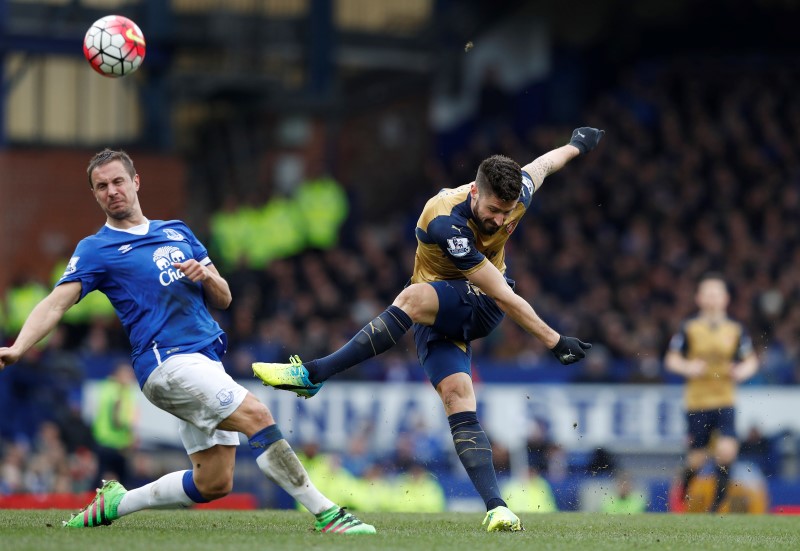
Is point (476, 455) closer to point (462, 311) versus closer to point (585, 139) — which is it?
point (462, 311)

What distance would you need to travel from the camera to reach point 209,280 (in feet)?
23.4

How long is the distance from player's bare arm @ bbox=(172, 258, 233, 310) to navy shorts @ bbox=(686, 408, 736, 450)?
218 inches

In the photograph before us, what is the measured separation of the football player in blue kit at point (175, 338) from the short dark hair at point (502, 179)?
59.5 inches

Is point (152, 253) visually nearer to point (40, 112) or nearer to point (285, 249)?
point (285, 249)

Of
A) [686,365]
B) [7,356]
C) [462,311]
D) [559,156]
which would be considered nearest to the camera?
[7,356]

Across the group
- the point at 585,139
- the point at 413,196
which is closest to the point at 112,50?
the point at 585,139

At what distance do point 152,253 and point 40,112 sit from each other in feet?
52.3

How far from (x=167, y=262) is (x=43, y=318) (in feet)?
2.28

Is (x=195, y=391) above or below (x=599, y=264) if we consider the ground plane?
below

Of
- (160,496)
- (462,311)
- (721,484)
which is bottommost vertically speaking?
(721,484)

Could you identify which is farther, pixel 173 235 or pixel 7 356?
pixel 173 235

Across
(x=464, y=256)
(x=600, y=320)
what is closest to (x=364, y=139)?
(x=600, y=320)

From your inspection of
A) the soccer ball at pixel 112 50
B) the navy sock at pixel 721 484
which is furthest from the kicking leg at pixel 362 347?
the navy sock at pixel 721 484

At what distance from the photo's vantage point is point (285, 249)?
20609 millimetres
